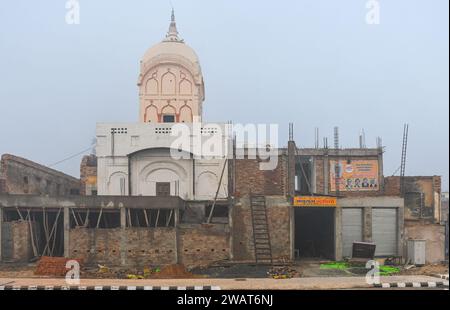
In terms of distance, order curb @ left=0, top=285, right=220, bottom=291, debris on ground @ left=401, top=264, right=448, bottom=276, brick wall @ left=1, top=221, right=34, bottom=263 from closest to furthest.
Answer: curb @ left=0, top=285, right=220, bottom=291 → debris on ground @ left=401, top=264, right=448, bottom=276 → brick wall @ left=1, top=221, right=34, bottom=263

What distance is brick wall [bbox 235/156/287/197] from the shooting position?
30822mm

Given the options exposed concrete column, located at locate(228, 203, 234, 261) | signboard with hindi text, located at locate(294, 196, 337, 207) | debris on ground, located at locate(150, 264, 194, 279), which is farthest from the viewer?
signboard with hindi text, located at locate(294, 196, 337, 207)

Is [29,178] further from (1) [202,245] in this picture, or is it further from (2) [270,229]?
(2) [270,229]

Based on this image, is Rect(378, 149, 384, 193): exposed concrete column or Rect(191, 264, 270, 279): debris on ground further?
Rect(378, 149, 384, 193): exposed concrete column

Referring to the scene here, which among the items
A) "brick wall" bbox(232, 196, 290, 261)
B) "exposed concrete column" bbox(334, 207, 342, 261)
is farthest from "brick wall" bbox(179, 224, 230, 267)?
"exposed concrete column" bbox(334, 207, 342, 261)

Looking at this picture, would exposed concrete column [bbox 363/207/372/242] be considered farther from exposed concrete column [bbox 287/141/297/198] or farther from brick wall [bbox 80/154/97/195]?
brick wall [bbox 80/154/97/195]

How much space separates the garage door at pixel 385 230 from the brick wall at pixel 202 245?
7.81 meters

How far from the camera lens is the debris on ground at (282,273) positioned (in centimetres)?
2014

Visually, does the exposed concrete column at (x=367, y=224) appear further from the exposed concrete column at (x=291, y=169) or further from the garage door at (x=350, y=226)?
the exposed concrete column at (x=291, y=169)

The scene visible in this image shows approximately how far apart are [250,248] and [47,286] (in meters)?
9.93

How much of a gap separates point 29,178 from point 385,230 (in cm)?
2259

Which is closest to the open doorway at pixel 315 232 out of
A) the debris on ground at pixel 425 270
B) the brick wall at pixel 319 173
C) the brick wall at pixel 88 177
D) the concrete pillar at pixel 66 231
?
the debris on ground at pixel 425 270

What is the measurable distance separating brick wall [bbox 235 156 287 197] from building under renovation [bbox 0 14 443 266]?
0.21ft
